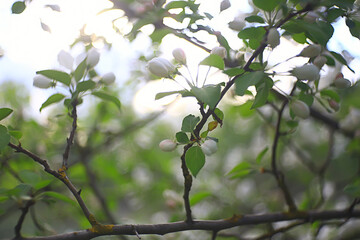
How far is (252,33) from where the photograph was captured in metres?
0.50

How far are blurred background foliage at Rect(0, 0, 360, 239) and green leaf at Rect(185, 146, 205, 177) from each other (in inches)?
21.5

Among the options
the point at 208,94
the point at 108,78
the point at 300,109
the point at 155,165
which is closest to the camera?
the point at 208,94

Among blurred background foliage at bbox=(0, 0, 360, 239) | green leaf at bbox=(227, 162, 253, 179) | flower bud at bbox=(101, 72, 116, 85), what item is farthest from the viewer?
blurred background foliage at bbox=(0, 0, 360, 239)

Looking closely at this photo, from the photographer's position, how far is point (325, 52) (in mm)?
577

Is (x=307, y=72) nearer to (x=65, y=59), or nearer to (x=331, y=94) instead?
(x=331, y=94)

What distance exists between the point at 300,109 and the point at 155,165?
1.14 metres

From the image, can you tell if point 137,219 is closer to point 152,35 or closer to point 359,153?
point 359,153

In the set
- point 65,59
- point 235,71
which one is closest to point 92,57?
point 65,59

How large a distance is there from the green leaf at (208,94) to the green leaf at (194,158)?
0.32 ft

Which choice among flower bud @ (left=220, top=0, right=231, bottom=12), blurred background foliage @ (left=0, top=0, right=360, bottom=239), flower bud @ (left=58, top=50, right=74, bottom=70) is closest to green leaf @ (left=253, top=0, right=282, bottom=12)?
flower bud @ (left=220, top=0, right=231, bottom=12)

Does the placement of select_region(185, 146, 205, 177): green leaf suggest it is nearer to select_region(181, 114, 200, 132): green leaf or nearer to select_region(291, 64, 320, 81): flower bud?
select_region(181, 114, 200, 132): green leaf

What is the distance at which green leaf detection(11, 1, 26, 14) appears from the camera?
1.92 feet

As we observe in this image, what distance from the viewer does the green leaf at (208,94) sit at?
17.2 inches

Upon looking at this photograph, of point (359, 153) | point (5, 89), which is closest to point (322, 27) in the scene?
point (359, 153)
